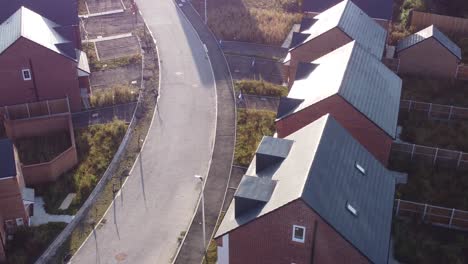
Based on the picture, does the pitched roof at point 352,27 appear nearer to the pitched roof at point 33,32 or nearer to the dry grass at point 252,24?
the dry grass at point 252,24

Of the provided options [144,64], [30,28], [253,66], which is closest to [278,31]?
[253,66]

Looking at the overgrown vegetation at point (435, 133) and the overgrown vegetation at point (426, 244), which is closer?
the overgrown vegetation at point (426, 244)

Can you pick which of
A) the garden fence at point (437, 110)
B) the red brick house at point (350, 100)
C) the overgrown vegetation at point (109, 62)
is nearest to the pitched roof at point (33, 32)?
the overgrown vegetation at point (109, 62)

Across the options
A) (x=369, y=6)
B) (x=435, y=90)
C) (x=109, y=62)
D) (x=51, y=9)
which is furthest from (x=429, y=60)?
(x=51, y=9)

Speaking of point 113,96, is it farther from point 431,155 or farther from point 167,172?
point 431,155

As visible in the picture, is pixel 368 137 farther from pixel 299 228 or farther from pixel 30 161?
pixel 30 161
